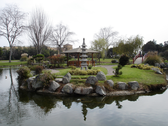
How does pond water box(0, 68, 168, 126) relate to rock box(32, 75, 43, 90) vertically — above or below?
below

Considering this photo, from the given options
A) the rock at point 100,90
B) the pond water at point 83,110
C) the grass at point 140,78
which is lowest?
the pond water at point 83,110

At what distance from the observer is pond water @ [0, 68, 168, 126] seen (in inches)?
200

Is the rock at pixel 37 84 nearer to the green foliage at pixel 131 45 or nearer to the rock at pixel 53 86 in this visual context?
the rock at pixel 53 86

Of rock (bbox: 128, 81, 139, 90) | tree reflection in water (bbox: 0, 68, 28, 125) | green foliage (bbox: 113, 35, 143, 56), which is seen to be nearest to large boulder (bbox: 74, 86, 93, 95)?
rock (bbox: 128, 81, 139, 90)

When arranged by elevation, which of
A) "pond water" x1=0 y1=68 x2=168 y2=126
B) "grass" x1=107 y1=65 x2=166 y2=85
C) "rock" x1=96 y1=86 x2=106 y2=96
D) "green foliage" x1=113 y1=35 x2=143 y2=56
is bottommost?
"pond water" x1=0 y1=68 x2=168 y2=126

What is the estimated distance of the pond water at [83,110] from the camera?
16.7 feet

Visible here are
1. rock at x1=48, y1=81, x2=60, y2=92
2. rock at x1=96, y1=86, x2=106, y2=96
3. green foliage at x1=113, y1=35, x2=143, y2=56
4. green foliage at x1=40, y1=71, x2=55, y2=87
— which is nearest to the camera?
rock at x1=96, y1=86, x2=106, y2=96

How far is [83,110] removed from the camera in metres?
6.09

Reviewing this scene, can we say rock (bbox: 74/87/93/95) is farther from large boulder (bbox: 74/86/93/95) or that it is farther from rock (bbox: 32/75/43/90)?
rock (bbox: 32/75/43/90)

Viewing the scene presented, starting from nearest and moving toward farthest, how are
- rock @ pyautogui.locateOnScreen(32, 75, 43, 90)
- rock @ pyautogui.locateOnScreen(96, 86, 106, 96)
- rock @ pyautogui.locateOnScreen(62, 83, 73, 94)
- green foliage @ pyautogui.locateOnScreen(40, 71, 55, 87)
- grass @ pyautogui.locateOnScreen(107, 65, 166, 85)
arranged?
rock @ pyautogui.locateOnScreen(96, 86, 106, 96) → rock @ pyautogui.locateOnScreen(62, 83, 73, 94) → green foliage @ pyautogui.locateOnScreen(40, 71, 55, 87) → rock @ pyautogui.locateOnScreen(32, 75, 43, 90) → grass @ pyautogui.locateOnScreen(107, 65, 166, 85)

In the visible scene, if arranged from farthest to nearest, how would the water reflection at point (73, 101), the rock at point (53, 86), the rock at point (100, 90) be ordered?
the rock at point (53, 86) < the rock at point (100, 90) < the water reflection at point (73, 101)

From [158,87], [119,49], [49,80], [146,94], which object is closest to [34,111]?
[49,80]

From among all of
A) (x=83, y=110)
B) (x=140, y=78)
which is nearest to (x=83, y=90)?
(x=83, y=110)

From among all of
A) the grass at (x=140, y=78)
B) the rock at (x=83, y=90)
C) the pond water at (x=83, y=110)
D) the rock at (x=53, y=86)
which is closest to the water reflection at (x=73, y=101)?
the pond water at (x=83, y=110)
